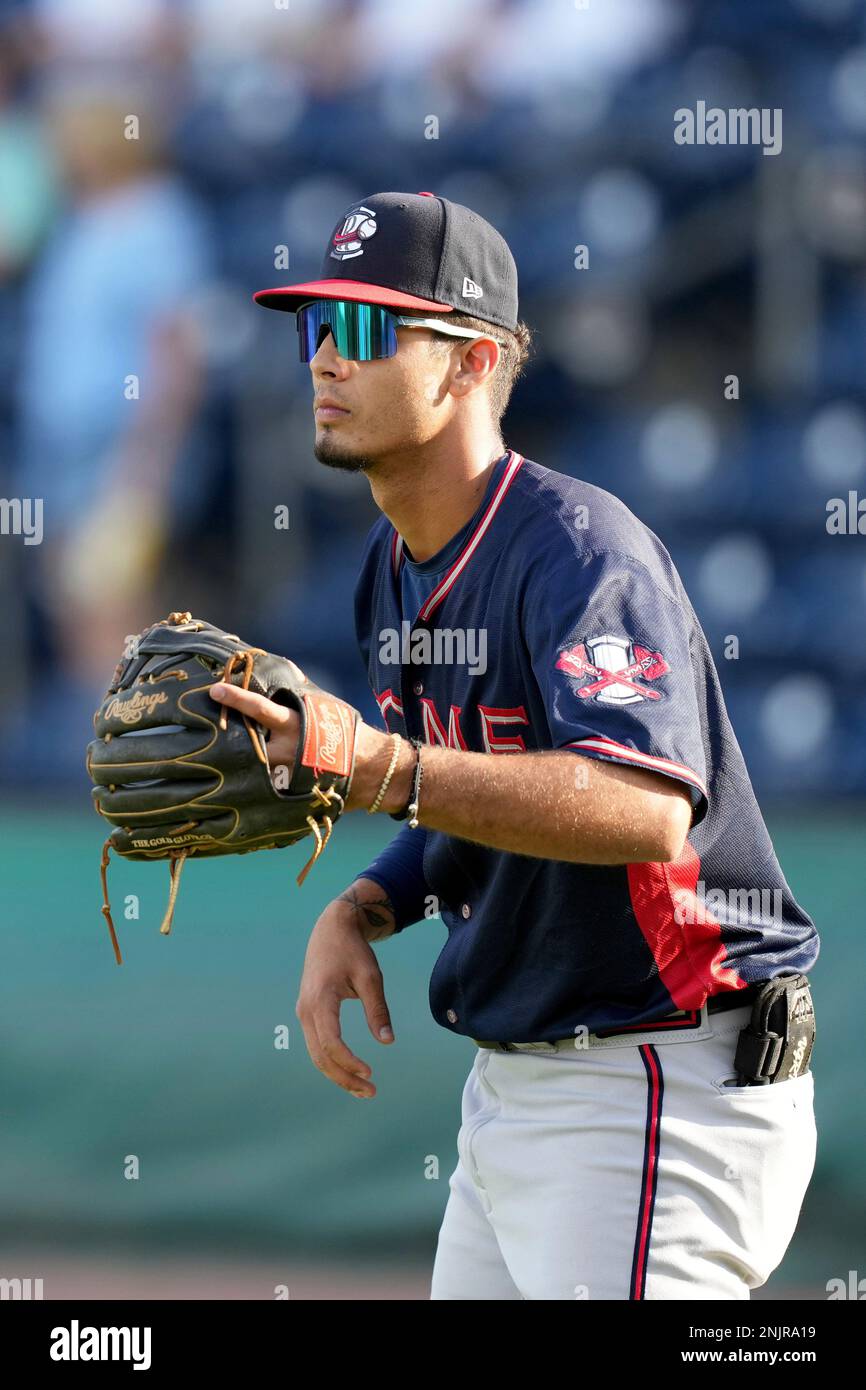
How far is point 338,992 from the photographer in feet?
6.48

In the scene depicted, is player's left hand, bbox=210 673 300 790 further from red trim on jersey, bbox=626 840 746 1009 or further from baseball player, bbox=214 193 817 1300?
red trim on jersey, bbox=626 840 746 1009

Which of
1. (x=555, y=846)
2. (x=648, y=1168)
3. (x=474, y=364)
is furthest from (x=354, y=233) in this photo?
(x=648, y=1168)

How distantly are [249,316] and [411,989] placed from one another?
7.86ft

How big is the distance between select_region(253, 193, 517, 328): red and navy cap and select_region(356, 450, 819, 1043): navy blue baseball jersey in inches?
7.7

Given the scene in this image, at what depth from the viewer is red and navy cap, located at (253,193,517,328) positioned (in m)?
1.82

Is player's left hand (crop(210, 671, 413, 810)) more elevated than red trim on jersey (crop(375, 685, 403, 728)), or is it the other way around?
red trim on jersey (crop(375, 685, 403, 728))

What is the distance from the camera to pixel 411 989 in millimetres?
3938

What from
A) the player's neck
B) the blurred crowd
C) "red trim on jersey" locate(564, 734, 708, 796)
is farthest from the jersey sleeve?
the blurred crowd

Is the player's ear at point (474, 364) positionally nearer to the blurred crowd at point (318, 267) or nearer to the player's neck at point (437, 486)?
the player's neck at point (437, 486)

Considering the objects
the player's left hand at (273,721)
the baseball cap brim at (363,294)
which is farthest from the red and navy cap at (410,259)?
the player's left hand at (273,721)

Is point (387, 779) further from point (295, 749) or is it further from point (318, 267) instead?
point (318, 267)

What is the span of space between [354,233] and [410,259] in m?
0.08

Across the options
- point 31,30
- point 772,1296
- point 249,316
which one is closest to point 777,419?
point 249,316

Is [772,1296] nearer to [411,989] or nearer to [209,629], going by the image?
[411,989]
